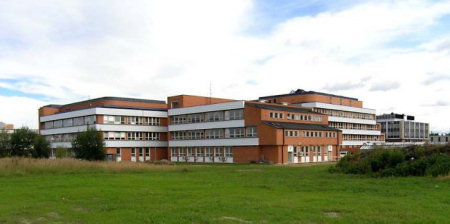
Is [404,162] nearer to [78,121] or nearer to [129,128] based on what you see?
[129,128]

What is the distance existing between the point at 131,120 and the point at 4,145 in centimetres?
2214

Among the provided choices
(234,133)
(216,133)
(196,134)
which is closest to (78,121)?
(196,134)

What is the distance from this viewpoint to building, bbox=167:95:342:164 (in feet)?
206

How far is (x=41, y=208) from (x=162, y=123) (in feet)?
237

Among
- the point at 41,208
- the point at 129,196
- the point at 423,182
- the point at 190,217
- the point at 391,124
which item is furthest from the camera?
the point at 391,124

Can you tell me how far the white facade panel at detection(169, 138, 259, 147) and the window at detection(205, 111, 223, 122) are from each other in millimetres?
3523

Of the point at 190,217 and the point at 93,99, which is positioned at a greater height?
the point at 93,99

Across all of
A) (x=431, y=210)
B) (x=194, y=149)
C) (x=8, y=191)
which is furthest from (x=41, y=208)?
(x=194, y=149)

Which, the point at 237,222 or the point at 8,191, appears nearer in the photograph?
the point at 237,222

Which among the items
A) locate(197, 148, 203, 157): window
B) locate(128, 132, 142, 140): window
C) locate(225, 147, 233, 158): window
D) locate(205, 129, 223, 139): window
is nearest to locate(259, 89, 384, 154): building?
locate(205, 129, 223, 139): window

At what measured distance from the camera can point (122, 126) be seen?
79.9 metres

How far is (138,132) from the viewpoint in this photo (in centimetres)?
8250

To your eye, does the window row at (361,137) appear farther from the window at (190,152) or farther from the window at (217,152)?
the window at (190,152)

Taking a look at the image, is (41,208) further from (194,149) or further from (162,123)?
(162,123)
